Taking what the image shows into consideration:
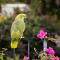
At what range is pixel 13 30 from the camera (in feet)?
10.9

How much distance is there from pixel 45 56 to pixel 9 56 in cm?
113

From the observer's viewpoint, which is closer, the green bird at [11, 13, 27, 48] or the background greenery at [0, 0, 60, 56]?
the green bird at [11, 13, 27, 48]

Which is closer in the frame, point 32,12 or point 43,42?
point 43,42

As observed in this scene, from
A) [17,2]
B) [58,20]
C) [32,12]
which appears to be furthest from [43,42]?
[17,2]

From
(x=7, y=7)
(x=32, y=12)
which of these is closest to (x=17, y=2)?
(x=7, y=7)

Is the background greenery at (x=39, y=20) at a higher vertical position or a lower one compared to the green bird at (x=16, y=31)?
lower

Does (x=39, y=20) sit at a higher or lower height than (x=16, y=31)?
lower

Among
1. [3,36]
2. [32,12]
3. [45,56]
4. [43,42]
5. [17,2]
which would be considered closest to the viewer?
[45,56]

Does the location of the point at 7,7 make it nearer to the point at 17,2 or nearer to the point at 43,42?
the point at 17,2

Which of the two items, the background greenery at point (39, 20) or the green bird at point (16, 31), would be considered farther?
the background greenery at point (39, 20)

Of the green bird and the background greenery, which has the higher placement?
the green bird

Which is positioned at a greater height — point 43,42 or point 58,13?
point 43,42

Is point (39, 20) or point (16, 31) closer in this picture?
point (16, 31)

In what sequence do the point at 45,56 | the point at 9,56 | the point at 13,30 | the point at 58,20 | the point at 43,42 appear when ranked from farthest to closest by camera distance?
the point at 58,20 < the point at 9,56 < the point at 43,42 < the point at 13,30 < the point at 45,56
